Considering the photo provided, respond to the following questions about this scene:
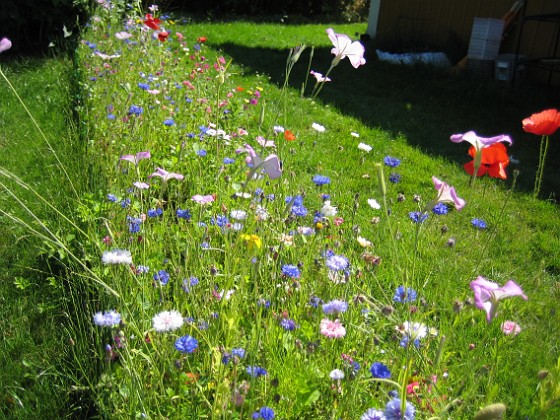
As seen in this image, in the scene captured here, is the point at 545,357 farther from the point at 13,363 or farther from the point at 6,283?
the point at 6,283

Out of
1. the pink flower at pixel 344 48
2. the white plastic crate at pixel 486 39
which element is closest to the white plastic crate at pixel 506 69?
the white plastic crate at pixel 486 39

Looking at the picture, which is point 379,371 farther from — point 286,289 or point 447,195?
point 286,289

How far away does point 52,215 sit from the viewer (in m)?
2.61

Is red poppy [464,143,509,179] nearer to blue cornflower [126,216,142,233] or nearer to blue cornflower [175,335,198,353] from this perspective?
blue cornflower [175,335,198,353]

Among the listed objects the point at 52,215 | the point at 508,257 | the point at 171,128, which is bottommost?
the point at 508,257

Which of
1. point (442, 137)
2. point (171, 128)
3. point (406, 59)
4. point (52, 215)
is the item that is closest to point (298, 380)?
point (52, 215)

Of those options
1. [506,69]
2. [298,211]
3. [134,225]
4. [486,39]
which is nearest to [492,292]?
[298,211]

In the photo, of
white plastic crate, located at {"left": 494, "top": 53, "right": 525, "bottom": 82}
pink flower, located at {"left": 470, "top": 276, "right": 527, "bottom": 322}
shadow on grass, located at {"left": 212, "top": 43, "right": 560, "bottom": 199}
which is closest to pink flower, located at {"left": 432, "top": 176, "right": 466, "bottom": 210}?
pink flower, located at {"left": 470, "top": 276, "right": 527, "bottom": 322}

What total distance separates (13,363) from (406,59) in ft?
22.5

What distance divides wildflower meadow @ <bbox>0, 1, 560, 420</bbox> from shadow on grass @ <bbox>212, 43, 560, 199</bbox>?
102 cm

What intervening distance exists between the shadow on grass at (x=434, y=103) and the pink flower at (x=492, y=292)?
3.13 metres

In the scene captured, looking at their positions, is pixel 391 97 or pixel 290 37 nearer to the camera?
pixel 391 97

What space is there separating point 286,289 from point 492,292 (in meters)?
0.89

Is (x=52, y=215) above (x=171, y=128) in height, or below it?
below
